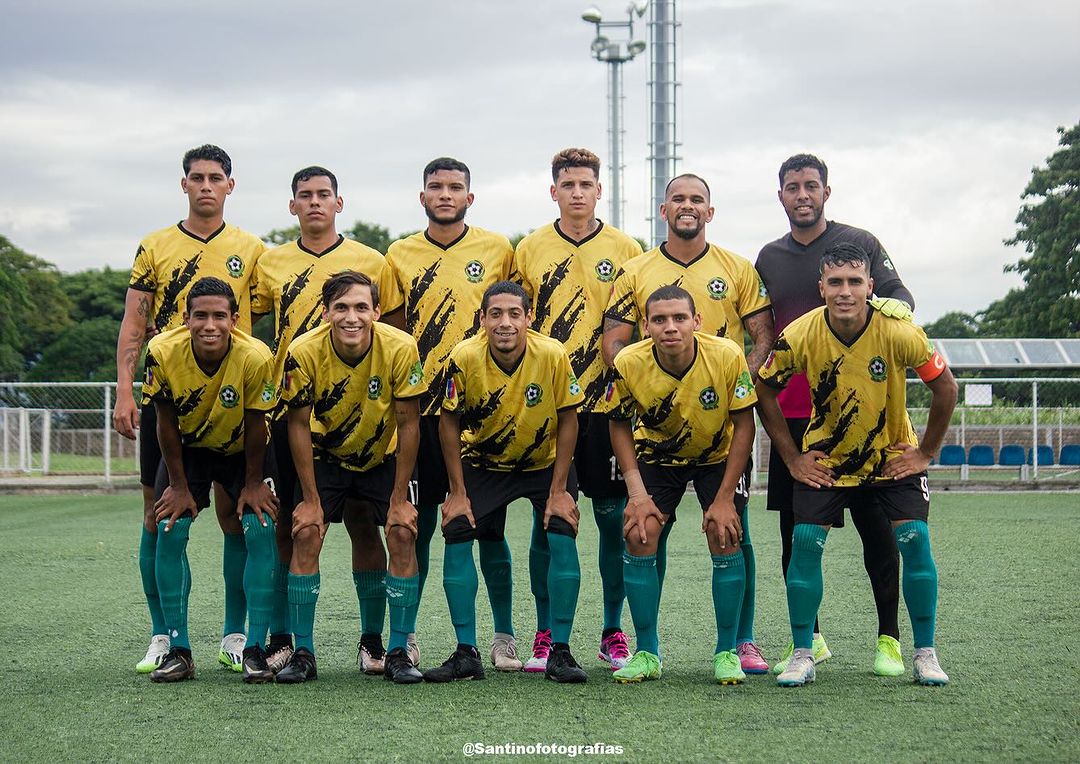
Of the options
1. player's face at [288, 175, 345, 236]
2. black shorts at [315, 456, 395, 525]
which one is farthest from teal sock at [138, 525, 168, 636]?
player's face at [288, 175, 345, 236]

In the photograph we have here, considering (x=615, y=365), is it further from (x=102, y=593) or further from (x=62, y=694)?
(x=102, y=593)

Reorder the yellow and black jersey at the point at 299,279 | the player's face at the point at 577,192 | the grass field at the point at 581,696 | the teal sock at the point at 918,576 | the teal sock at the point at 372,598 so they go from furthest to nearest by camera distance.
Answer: the player's face at the point at 577,192, the yellow and black jersey at the point at 299,279, the teal sock at the point at 372,598, the teal sock at the point at 918,576, the grass field at the point at 581,696

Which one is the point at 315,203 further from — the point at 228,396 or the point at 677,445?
the point at 677,445

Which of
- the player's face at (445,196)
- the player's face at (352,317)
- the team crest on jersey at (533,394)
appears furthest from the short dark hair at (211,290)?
the team crest on jersey at (533,394)

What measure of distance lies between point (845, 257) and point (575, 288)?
4.21 feet

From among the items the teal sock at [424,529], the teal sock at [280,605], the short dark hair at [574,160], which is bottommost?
the teal sock at [280,605]

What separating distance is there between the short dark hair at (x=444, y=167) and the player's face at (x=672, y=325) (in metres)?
1.24

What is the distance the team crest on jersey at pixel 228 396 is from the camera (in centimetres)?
507

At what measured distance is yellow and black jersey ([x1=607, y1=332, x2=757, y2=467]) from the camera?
498 cm

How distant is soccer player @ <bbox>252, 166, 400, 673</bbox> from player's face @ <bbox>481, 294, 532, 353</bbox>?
0.80 meters

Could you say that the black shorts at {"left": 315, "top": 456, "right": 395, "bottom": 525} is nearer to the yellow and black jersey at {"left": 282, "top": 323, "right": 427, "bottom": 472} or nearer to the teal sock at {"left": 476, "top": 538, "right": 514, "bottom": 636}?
the yellow and black jersey at {"left": 282, "top": 323, "right": 427, "bottom": 472}

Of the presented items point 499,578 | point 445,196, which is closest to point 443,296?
point 445,196

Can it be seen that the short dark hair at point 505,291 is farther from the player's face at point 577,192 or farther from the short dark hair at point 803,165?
the short dark hair at point 803,165

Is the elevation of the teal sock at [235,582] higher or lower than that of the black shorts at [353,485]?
lower
